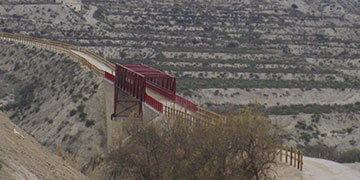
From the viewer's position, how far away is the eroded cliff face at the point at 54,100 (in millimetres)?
36531

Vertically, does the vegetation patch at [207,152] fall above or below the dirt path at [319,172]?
above

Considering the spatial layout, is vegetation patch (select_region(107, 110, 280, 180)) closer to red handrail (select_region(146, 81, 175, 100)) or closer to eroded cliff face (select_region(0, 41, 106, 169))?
eroded cliff face (select_region(0, 41, 106, 169))

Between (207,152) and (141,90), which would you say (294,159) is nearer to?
(207,152)

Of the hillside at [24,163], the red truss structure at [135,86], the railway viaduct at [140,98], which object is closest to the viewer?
the hillside at [24,163]

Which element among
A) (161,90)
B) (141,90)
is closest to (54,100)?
(141,90)

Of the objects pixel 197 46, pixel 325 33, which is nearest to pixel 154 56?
pixel 197 46

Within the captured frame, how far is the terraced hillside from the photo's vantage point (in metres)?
51.6

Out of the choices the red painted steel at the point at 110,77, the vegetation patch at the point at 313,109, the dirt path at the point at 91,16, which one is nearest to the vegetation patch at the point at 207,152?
the red painted steel at the point at 110,77

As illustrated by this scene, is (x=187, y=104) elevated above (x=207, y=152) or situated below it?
below

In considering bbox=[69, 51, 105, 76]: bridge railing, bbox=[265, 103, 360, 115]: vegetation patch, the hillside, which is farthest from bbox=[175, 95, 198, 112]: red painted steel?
bbox=[265, 103, 360, 115]: vegetation patch

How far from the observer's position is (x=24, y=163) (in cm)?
1622

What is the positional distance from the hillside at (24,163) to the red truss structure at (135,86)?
12424mm

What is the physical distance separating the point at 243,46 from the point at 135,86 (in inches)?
1672

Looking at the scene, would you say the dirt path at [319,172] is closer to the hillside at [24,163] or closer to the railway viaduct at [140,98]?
the railway viaduct at [140,98]
